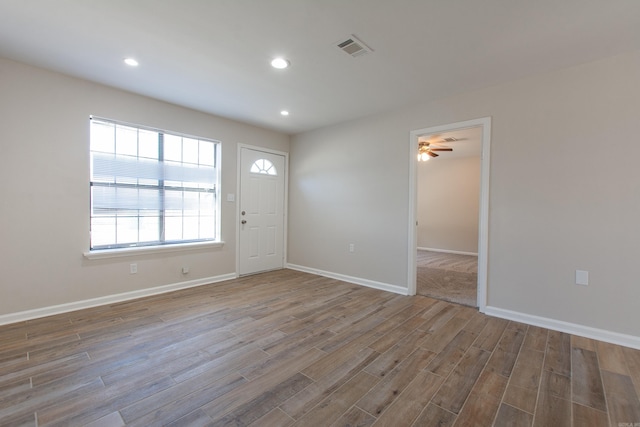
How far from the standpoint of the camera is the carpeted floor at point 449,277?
3.81 meters

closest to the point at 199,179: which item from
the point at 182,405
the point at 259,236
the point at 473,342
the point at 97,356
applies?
the point at 259,236

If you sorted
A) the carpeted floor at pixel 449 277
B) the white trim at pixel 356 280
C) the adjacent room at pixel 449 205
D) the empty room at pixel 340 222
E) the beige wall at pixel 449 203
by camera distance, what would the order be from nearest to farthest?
the empty room at pixel 340 222 → the carpeted floor at pixel 449 277 → the white trim at pixel 356 280 → the adjacent room at pixel 449 205 → the beige wall at pixel 449 203

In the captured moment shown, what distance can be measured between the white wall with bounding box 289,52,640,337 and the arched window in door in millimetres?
2282

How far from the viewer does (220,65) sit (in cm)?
277

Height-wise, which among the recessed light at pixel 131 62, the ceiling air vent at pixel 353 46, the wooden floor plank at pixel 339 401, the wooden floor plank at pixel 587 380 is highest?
the recessed light at pixel 131 62

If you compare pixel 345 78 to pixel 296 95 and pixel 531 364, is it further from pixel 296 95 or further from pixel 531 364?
pixel 531 364

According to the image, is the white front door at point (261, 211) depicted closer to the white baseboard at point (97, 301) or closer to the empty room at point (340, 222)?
the empty room at point (340, 222)

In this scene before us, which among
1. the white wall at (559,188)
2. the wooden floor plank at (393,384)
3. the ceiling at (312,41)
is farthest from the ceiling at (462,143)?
the wooden floor plank at (393,384)

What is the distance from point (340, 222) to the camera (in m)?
4.69

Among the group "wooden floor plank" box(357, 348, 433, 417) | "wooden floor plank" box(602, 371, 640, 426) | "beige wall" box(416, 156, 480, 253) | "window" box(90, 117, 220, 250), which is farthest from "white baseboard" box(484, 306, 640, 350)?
"beige wall" box(416, 156, 480, 253)

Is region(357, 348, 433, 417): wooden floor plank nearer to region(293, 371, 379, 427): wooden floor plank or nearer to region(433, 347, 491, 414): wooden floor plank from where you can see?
region(293, 371, 379, 427): wooden floor plank

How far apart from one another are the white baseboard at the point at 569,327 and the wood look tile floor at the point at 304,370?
4.3 inches

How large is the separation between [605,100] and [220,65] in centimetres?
372

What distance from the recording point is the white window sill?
129 inches
